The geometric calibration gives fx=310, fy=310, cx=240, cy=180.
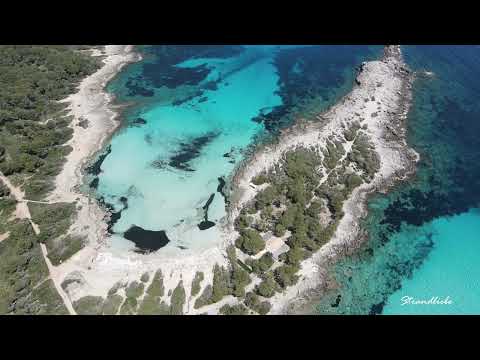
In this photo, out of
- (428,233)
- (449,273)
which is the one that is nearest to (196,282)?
(449,273)

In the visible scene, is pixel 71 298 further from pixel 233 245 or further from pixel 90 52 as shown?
pixel 90 52

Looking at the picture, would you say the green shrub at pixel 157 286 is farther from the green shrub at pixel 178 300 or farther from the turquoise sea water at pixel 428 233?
the turquoise sea water at pixel 428 233

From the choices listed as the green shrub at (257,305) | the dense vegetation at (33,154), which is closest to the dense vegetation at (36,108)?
the dense vegetation at (33,154)

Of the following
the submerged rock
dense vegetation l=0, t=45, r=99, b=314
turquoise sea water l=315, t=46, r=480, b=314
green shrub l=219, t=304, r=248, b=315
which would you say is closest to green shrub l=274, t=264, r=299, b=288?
turquoise sea water l=315, t=46, r=480, b=314

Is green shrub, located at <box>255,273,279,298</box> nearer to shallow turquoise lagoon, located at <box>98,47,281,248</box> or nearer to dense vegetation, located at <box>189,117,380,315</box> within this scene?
dense vegetation, located at <box>189,117,380,315</box>

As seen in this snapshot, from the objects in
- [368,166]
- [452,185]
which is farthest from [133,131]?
[452,185]
